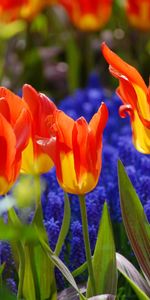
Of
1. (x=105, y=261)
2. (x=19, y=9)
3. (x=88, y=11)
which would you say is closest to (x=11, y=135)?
(x=105, y=261)

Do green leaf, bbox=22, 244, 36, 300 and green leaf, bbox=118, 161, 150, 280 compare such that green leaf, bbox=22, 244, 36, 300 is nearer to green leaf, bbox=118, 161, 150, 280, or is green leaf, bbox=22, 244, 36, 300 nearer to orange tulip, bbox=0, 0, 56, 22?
green leaf, bbox=118, 161, 150, 280

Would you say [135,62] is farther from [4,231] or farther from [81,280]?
[4,231]

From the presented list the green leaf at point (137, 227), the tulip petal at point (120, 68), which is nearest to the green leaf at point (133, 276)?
the green leaf at point (137, 227)

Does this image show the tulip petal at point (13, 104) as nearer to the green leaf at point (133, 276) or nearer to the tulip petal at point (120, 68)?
the tulip petal at point (120, 68)

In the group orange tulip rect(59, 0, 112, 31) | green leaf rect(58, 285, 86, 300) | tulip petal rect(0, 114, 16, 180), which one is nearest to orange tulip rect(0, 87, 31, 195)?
tulip petal rect(0, 114, 16, 180)

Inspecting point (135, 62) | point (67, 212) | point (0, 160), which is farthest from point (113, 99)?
point (0, 160)

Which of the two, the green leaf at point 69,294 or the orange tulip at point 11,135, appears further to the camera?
the green leaf at point 69,294
